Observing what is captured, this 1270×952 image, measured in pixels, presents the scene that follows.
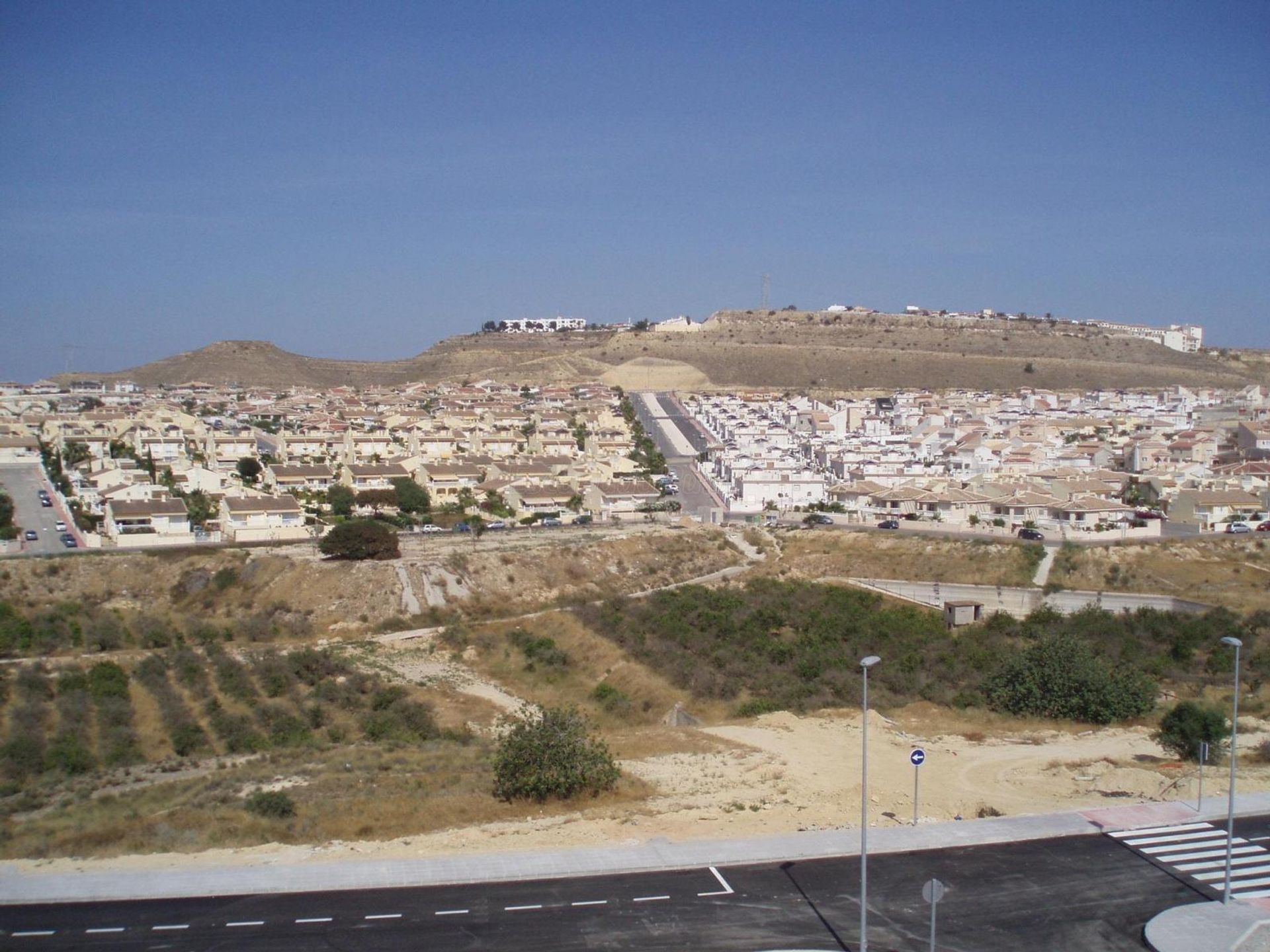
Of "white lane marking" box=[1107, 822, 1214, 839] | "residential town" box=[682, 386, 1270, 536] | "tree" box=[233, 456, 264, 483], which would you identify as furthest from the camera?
"tree" box=[233, 456, 264, 483]

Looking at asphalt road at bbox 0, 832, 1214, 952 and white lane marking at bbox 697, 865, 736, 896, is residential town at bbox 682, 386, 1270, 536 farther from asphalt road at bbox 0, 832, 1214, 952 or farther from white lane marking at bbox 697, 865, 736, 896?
white lane marking at bbox 697, 865, 736, 896

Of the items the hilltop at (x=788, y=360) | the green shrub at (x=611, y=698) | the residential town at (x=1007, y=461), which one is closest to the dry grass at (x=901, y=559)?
the residential town at (x=1007, y=461)

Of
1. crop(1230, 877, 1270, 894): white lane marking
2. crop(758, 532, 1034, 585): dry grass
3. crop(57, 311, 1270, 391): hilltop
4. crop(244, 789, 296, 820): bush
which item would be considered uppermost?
crop(57, 311, 1270, 391): hilltop

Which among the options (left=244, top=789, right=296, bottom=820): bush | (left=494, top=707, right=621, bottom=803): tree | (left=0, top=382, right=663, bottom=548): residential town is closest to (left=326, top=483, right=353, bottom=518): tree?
(left=0, top=382, right=663, bottom=548): residential town

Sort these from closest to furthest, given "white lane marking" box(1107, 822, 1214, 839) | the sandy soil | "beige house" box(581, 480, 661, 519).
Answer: the sandy soil < "white lane marking" box(1107, 822, 1214, 839) < "beige house" box(581, 480, 661, 519)

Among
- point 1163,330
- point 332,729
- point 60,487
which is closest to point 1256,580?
point 332,729

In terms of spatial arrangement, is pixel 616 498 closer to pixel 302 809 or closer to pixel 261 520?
pixel 261 520
